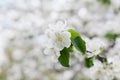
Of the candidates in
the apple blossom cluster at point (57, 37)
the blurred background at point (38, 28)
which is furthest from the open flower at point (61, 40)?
the blurred background at point (38, 28)

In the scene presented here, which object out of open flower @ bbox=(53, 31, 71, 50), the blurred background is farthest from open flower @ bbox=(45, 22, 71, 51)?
the blurred background

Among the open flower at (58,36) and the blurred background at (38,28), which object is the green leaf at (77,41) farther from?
the blurred background at (38,28)

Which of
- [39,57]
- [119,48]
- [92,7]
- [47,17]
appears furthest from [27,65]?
[119,48]

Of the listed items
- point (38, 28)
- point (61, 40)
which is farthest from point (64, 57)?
point (38, 28)

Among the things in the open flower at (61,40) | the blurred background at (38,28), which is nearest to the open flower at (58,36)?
the open flower at (61,40)

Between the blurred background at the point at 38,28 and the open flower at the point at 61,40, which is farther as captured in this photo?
the blurred background at the point at 38,28

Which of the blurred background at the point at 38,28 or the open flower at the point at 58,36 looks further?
the blurred background at the point at 38,28

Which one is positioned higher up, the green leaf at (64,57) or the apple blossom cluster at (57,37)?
the apple blossom cluster at (57,37)

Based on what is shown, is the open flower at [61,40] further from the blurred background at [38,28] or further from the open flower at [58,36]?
the blurred background at [38,28]
